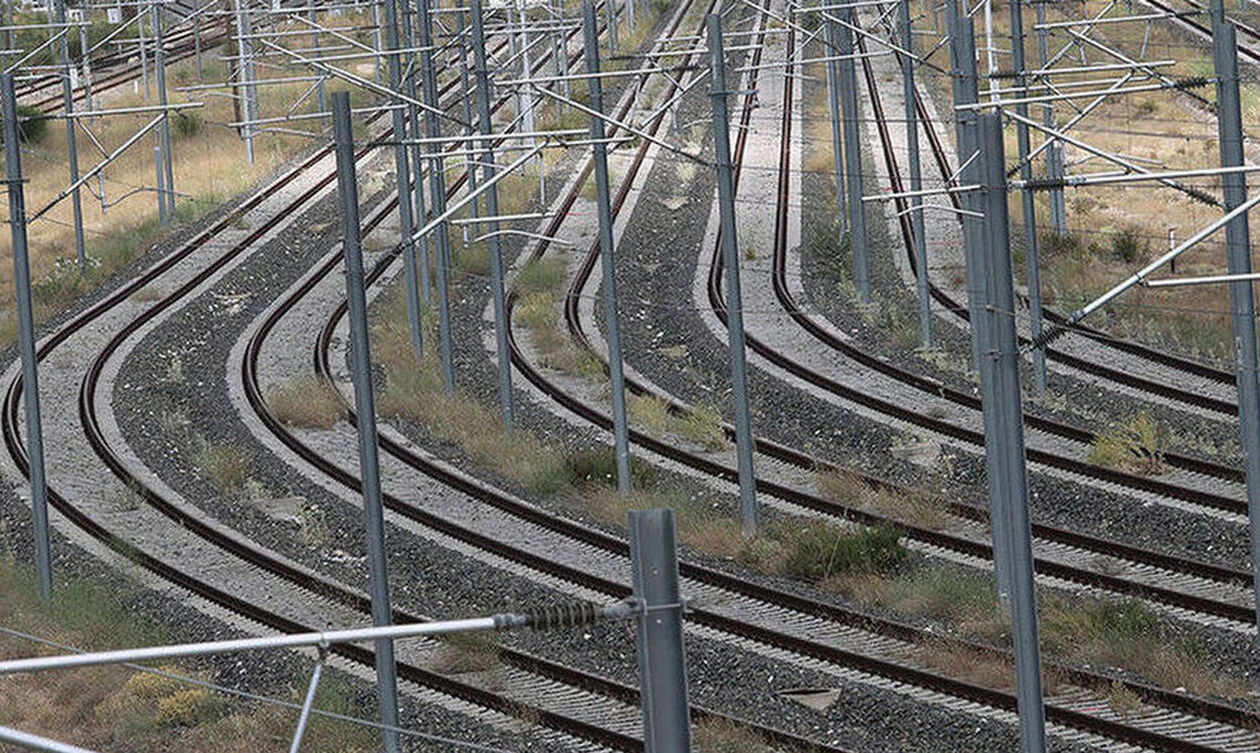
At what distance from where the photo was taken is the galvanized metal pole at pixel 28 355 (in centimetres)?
2095

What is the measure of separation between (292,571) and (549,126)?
31186mm

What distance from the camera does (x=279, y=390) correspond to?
3003cm

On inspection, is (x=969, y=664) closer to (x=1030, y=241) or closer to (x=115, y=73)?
(x=1030, y=241)

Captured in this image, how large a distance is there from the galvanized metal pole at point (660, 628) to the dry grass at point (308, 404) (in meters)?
21.6

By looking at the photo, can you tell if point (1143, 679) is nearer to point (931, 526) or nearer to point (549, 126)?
point (931, 526)

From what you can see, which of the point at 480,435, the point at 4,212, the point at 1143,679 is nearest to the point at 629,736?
the point at 1143,679

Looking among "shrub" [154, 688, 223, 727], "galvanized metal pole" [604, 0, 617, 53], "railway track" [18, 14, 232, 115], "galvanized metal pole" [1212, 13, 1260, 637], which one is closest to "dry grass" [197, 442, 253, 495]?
"shrub" [154, 688, 223, 727]

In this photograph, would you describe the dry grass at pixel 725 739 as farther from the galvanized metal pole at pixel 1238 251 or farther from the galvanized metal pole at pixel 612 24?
the galvanized metal pole at pixel 612 24

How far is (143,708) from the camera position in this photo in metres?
17.6

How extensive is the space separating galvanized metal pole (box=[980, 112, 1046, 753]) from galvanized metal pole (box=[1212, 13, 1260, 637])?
2.56 meters

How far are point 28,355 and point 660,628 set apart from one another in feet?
52.5

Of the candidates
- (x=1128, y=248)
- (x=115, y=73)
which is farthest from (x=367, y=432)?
(x=115, y=73)

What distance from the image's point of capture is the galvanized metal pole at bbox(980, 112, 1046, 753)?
1188 centimetres

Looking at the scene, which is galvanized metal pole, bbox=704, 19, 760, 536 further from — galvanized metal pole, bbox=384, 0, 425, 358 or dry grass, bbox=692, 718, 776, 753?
galvanized metal pole, bbox=384, 0, 425, 358
